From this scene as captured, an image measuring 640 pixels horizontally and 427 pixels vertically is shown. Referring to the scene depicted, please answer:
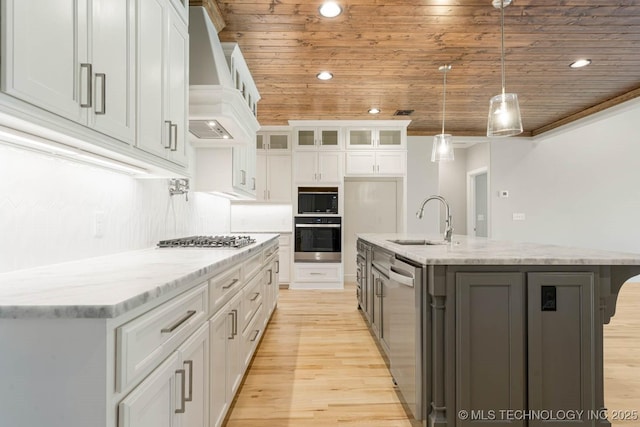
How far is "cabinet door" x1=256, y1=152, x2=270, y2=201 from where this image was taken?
5520 mm

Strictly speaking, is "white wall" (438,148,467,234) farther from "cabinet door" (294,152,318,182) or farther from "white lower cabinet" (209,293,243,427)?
"white lower cabinet" (209,293,243,427)

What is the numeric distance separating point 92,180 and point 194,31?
1.36m

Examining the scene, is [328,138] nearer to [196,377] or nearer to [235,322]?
[235,322]

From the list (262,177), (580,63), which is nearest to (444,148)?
(580,63)

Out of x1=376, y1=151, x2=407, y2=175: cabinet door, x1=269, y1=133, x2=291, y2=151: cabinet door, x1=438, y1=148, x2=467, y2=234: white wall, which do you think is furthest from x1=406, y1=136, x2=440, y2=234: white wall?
x1=438, y1=148, x2=467, y2=234: white wall

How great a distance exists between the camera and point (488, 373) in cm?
167

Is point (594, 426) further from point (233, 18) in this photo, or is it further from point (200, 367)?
point (233, 18)

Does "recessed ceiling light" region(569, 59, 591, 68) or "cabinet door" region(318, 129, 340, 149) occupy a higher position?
"recessed ceiling light" region(569, 59, 591, 68)

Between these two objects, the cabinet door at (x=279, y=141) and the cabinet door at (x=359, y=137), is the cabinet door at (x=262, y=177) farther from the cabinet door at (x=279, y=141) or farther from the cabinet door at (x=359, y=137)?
the cabinet door at (x=359, y=137)

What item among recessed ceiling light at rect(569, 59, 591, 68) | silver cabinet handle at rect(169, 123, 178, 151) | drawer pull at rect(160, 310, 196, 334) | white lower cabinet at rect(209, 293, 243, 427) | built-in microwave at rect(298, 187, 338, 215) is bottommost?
white lower cabinet at rect(209, 293, 243, 427)

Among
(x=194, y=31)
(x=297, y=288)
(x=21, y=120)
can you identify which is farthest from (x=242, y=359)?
(x=297, y=288)

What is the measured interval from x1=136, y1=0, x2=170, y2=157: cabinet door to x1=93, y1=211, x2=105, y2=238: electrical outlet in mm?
463

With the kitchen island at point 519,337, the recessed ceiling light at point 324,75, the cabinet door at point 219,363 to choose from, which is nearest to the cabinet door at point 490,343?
the kitchen island at point 519,337

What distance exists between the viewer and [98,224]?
70.1 inches
